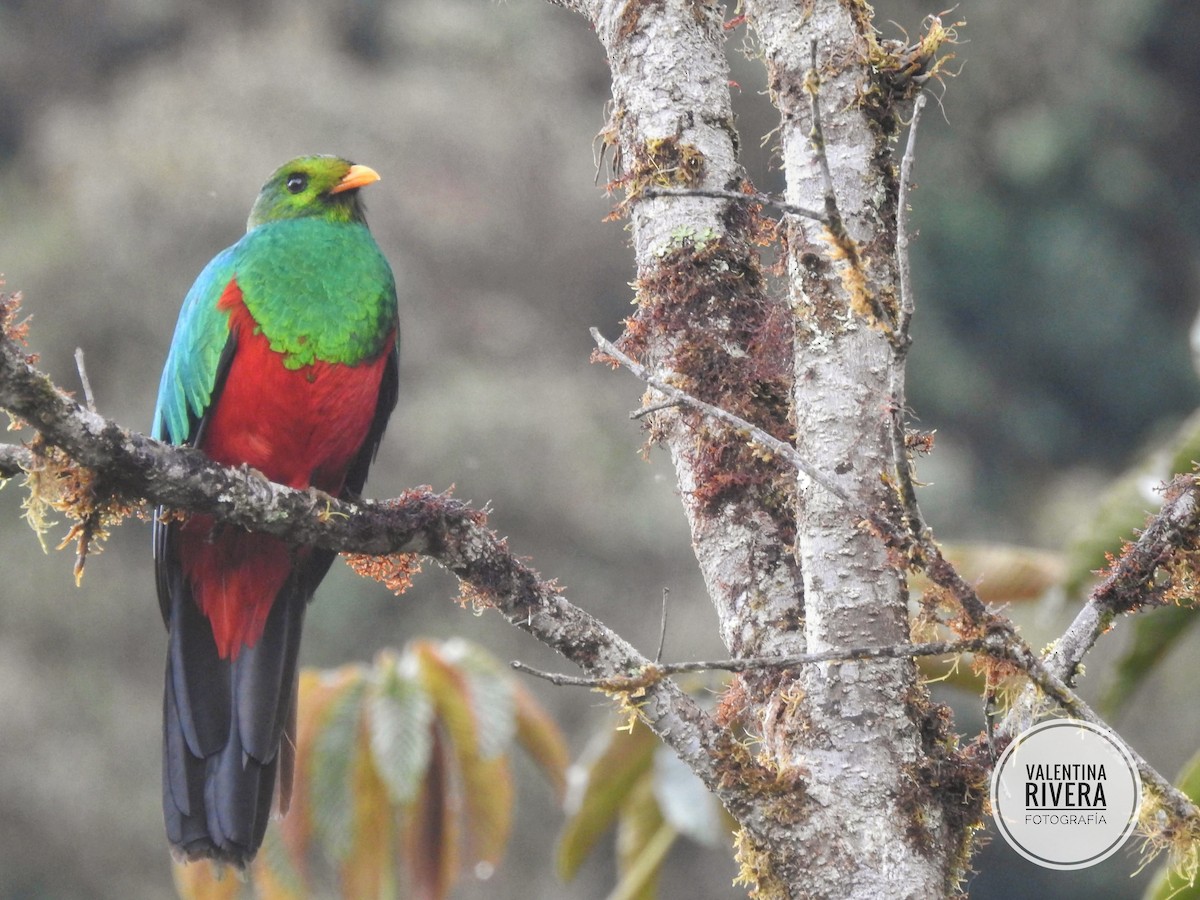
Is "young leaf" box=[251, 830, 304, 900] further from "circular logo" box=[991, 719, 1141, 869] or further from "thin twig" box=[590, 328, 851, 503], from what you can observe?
"circular logo" box=[991, 719, 1141, 869]

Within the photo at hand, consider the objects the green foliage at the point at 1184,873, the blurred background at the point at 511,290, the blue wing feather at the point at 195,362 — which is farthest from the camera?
the blurred background at the point at 511,290

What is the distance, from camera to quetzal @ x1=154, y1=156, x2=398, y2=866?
3498mm

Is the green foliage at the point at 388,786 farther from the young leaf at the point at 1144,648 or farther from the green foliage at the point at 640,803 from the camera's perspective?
the young leaf at the point at 1144,648

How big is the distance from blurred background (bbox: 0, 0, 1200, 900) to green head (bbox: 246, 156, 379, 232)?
25.1ft

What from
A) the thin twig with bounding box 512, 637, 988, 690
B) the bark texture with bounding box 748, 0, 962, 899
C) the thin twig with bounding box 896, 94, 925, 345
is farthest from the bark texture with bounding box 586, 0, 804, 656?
the thin twig with bounding box 896, 94, 925, 345

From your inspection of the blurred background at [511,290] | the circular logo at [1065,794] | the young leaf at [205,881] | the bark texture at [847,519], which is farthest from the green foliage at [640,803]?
the blurred background at [511,290]

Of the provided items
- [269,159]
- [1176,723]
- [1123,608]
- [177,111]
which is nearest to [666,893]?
[1176,723]

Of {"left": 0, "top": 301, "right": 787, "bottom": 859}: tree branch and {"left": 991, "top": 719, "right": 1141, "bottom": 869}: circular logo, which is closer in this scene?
{"left": 991, "top": 719, "right": 1141, "bottom": 869}: circular logo

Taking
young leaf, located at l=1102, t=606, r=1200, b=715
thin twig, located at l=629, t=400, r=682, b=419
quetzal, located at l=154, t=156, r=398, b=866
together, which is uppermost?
quetzal, located at l=154, t=156, r=398, b=866

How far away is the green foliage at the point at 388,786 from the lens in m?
3.31

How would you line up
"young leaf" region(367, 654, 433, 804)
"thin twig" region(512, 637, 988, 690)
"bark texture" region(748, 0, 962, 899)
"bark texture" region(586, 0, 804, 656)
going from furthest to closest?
"young leaf" region(367, 654, 433, 804) < "bark texture" region(586, 0, 804, 656) < "bark texture" region(748, 0, 962, 899) < "thin twig" region(512, 637, 988, 690)

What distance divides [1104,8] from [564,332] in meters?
7.54

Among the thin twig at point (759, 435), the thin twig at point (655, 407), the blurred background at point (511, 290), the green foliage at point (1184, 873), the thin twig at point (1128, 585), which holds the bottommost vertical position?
the green foliage at point (1184, 873)

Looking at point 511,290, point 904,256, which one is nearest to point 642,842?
point 904,256
